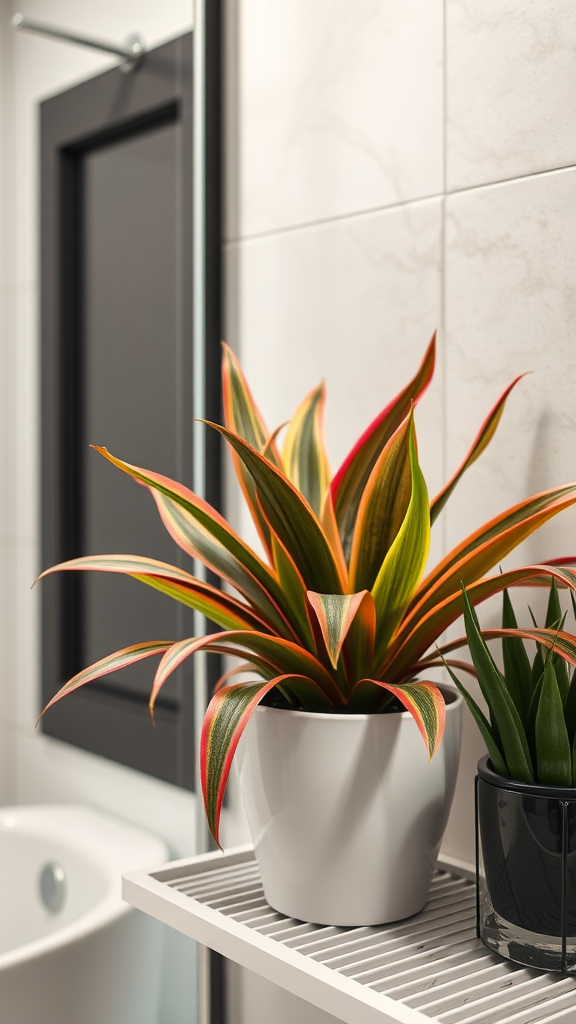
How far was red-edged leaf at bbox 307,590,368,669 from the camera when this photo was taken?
0.69 m

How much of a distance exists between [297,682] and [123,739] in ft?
1.56

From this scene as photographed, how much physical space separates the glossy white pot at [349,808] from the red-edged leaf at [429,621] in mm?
56

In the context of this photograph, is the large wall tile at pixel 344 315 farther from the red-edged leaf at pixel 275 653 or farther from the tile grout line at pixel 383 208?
the red-edged leaf at pixel 275 653

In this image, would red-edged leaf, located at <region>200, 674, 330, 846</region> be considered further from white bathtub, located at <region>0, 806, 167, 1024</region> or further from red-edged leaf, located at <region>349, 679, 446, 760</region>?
white bathtub, located at <region>0, 806, 167, 1024</region>

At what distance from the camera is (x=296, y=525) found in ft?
2.65

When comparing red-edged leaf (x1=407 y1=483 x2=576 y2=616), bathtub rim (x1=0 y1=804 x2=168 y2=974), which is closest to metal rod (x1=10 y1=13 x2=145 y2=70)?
red-edged leaf (x1=407 y1=483 x2=576 y2=616)

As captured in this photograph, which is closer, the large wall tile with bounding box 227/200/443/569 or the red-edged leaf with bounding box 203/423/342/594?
the red-edged leaf with bounding box 203/423/342/594

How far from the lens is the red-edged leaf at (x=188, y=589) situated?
2.68 feet

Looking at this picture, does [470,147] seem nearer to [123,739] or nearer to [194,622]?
[194,622]

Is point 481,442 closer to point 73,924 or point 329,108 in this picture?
point 329,108

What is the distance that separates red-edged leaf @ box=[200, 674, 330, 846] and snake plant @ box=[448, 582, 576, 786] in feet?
0.51

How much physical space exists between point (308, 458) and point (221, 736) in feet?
1.13

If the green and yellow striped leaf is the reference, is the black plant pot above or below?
below

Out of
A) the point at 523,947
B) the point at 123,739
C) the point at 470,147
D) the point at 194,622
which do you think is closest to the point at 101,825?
the point at 123,739
